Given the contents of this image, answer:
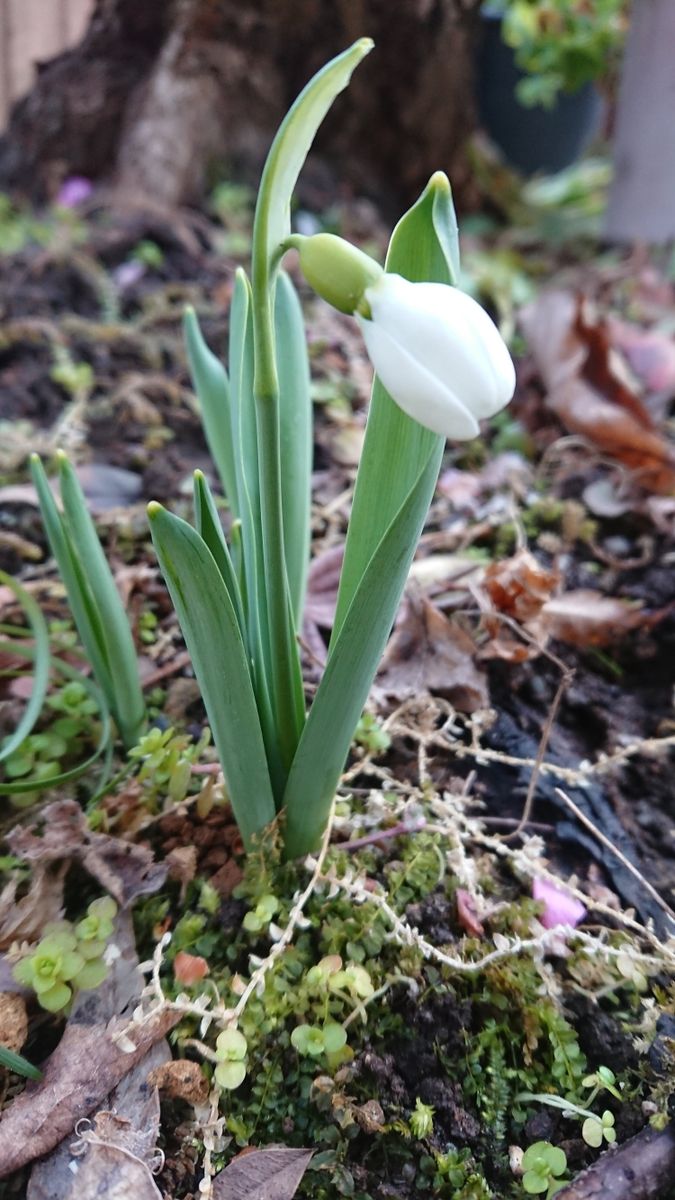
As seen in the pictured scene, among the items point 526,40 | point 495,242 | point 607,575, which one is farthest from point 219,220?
point 607,575

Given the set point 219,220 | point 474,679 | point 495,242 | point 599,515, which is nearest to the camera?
point 474,679

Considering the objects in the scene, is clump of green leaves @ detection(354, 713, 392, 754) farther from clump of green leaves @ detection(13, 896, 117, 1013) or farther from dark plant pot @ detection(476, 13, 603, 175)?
dark plant pot @ detection(476, 13, 603, 175)

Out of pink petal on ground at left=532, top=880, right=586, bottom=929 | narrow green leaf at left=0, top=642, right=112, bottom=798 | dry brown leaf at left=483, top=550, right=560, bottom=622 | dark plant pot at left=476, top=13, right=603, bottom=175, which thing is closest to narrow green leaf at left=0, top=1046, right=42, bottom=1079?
narrow green leaf at left=0, top=642, right=112, bottom=798

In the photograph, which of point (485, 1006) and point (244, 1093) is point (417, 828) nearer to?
point (485, 1006)

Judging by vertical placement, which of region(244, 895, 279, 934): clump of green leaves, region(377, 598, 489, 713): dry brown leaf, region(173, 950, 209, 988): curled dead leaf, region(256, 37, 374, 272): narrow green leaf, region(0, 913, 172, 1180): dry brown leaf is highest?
region(256, 37, 374, 272): narrow green leaf

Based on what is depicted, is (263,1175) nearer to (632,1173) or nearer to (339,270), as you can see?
(632,1173)

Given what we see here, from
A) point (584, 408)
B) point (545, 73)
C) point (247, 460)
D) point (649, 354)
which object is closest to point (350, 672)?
point (247, 460)
